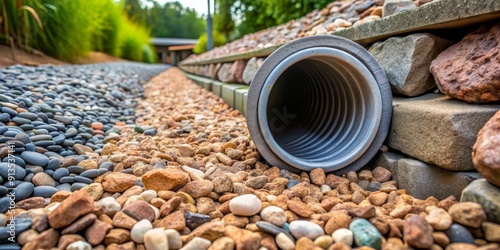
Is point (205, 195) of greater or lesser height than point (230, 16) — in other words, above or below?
below

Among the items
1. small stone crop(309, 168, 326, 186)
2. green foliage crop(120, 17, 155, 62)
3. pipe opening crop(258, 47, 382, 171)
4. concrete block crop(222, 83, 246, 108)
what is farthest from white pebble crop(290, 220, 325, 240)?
green foliage crop(120, 17, 155, 62)

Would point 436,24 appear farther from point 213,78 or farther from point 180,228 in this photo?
point 213,78

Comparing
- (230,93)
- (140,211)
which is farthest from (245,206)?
(230,93)

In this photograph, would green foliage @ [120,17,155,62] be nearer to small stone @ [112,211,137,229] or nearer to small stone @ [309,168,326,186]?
small stone @ [309,168,326,186]

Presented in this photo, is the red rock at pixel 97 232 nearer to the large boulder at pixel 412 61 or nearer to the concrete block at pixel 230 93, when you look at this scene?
the large boulder at pixel 412 61

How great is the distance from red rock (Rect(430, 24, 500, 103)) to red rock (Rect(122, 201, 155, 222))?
131 cm

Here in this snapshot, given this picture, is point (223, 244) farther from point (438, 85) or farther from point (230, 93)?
point (230, 93)

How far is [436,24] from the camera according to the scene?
1567mm

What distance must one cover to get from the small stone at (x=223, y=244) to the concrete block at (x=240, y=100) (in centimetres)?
206

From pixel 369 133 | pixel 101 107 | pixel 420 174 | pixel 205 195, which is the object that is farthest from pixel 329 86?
pixel 101 107

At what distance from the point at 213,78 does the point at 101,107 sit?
2777 mm

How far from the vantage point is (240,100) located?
3.42 metres

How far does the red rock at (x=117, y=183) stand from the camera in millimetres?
1561

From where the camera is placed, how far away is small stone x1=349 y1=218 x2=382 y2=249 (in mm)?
1181
